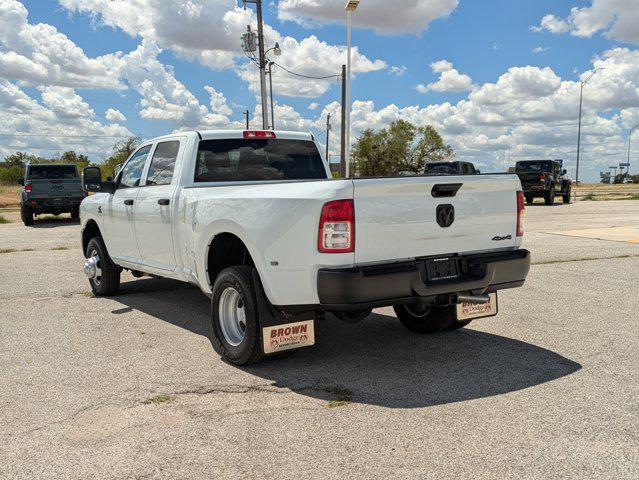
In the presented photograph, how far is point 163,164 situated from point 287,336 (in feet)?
8.89

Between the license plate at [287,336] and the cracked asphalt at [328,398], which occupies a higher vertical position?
the license plate at [287,336]

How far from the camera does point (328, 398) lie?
4125mm

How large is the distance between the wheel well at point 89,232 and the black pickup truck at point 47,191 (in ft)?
40.7

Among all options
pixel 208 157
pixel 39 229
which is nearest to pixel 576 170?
pixel 39 229

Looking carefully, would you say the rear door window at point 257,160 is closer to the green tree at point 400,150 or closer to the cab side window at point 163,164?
the cab side window at point 163,164

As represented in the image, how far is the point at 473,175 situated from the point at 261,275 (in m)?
1.79

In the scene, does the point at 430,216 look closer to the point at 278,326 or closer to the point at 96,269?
the point at 278,326

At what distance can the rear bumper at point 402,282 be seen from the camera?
3.97 metres

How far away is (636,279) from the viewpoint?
8.51 meters

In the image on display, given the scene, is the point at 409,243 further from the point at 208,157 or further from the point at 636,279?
the point at 636,279

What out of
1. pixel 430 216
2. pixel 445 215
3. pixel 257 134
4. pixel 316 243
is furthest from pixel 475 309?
pixel 257 134

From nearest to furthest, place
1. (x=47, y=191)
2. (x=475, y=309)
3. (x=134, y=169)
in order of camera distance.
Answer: (x=475, y=309), (x=134, y=169), (x=47, y=191)

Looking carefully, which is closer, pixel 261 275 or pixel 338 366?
pixel 261 275

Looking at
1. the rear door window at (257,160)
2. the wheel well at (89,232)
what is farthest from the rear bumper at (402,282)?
the wheel well at (89,232)
